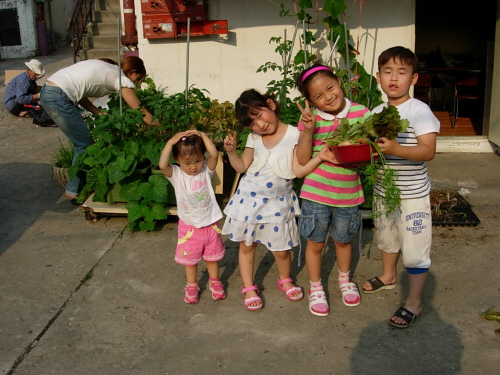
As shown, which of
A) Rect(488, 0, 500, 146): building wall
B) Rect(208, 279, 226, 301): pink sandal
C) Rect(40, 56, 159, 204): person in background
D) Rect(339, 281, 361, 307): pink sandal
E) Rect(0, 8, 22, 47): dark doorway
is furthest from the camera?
Rect(0, 8, 22, 47): dark doorway

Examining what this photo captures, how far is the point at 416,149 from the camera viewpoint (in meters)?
3.18

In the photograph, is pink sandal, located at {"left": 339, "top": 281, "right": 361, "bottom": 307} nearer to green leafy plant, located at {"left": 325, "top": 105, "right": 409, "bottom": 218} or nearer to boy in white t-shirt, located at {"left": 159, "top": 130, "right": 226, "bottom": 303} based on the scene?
green leafy plant, located at {"left": 325, "top": 105, "right": 409, "bottom": 218}

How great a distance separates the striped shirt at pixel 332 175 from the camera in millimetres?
3430

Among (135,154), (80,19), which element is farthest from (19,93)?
(135,154)

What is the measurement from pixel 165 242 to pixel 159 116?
1.12m

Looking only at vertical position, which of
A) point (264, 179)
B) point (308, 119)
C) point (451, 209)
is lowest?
point (451, 209)

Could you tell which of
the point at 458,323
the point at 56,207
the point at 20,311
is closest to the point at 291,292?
the point at 458,323

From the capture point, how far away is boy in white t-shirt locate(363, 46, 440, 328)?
321cm

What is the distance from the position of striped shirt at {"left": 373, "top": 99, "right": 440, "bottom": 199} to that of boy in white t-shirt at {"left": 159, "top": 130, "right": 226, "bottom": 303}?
1097 millimetres

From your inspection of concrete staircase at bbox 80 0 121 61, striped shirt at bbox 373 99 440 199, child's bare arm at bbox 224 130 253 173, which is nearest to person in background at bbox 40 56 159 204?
child's bare arm at bbox 224 130 253 173

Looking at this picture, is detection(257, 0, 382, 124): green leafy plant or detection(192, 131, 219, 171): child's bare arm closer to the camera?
detection(192, 131, 219, 171): child's bare arm

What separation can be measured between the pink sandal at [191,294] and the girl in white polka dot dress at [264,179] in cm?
37

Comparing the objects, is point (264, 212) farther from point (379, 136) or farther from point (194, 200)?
point (379, 136)

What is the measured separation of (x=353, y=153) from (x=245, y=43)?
162 inches
